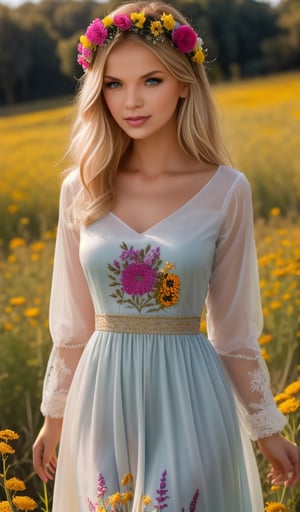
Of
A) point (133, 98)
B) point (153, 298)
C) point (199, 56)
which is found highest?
point (199, 56)

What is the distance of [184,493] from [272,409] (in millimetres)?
358

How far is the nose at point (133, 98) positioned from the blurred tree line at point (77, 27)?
24.0ft

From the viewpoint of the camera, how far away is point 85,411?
2289mm

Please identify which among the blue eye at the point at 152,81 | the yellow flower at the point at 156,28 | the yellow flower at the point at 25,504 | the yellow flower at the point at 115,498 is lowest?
the yellow flower at the point at 25,504

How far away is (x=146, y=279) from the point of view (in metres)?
2.25

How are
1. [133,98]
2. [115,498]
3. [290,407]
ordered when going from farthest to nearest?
[290,407] < [133,98] < [115,498]

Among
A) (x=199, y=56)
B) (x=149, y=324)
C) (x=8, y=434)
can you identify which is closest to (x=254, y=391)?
(x=149, y=324)

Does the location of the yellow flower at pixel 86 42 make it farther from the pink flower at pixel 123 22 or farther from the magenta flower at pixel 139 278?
the magenta flower at pixel 139 278

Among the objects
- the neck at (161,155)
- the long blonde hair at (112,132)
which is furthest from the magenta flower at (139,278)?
the neck at (161,155)

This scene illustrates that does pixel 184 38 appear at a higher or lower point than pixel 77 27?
lower

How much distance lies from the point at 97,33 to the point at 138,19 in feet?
0.34

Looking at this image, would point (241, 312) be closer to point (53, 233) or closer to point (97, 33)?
point (97, 33)

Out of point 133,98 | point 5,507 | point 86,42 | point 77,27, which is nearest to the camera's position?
point 5,507

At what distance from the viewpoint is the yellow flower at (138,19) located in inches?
91.3
